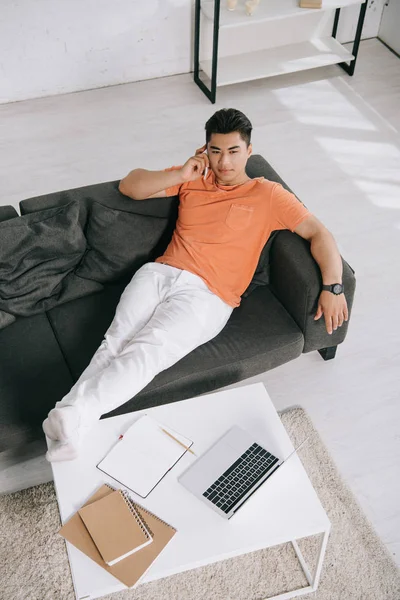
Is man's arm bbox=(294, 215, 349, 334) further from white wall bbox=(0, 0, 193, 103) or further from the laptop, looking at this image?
white wall bbox=(0, 0, 193, 103)

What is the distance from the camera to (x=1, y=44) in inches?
166

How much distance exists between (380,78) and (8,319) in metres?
3.29

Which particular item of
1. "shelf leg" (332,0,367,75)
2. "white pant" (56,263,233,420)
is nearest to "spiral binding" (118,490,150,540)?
"white pant" (56,263,233,420)

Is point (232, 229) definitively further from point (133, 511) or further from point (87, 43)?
point (87, 43)

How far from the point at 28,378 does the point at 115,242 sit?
25.3 inches

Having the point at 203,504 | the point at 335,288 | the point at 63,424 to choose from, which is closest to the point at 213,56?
the point at 335,288

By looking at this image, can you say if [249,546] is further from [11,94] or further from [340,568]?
[11,94]

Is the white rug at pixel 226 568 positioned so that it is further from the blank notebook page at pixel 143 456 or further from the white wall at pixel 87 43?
the white wall at pixel 87 43

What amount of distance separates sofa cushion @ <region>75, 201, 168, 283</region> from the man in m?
0.10

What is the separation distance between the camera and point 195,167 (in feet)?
9.04

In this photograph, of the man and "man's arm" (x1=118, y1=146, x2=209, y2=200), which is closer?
the man

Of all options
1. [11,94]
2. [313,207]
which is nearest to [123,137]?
[11,94]

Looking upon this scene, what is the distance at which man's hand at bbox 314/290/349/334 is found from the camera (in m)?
2.59

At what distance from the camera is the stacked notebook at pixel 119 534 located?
1925 millimetres
